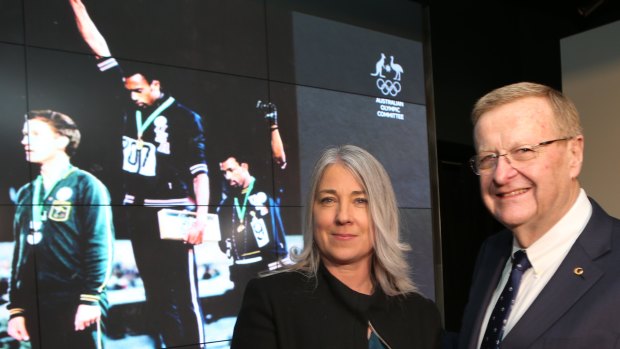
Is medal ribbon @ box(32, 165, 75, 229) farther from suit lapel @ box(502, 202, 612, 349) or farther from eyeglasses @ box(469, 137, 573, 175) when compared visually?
suit lapel @ box(502, 202, 612, 349)

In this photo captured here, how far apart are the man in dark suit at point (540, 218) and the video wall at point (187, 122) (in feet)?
8.52

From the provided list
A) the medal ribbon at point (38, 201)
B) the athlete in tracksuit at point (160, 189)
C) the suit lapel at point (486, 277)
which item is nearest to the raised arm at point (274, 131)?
the athlete in tracksuit at point (160, 189)

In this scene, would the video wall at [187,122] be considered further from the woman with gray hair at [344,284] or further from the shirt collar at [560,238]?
the shirt collar at [560,238]

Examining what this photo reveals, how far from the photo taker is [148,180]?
4031 mm

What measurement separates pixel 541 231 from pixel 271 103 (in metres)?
3.21

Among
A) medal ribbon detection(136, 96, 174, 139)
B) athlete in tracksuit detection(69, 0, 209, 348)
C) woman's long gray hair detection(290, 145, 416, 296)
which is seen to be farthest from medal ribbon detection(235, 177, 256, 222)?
woman's long gray hair detection(290, 145, 416, 296)

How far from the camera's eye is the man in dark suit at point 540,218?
162 centimetres

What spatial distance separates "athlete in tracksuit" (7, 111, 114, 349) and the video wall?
0.03 m

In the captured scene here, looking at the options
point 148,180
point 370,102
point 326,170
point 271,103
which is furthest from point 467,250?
point 326,170

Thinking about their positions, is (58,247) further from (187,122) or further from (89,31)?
(89,31)

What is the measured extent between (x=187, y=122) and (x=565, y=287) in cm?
310

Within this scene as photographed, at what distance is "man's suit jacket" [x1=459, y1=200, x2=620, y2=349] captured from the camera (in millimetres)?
1519

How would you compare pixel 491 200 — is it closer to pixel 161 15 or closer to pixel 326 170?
pixel 326 170

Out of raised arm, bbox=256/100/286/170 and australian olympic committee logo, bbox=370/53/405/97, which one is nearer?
raised arm, bbox=256/100/286/170
